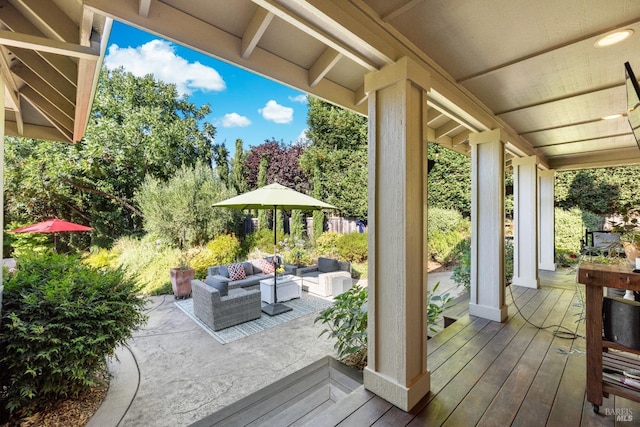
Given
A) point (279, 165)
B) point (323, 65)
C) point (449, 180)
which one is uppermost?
point (279, 165)

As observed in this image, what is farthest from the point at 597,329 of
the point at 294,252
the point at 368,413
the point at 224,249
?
the point at 224,249

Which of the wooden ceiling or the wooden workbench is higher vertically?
the wooden ceiling

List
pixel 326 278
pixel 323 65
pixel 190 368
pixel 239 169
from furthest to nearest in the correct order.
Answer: pixel 239 169 < pixel 326 278 < pixel 190 368 < pixel 323 65

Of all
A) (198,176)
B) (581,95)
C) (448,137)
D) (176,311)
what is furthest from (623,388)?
(198,176)

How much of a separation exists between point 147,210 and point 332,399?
9.06 m

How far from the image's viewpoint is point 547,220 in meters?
6.23

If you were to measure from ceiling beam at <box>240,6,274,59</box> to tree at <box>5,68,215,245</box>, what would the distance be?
1087cm

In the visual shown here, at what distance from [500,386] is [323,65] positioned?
2.73 metres

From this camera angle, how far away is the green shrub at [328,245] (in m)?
9.60

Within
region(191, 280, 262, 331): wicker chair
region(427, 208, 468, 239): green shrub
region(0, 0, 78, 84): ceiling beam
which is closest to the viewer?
region(0, 0, 78, 84): ceiling beam

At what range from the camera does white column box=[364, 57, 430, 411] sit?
5.97ft

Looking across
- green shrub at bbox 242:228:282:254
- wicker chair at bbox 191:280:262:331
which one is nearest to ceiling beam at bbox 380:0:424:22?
wicker chair at bbox 191:280:262:331

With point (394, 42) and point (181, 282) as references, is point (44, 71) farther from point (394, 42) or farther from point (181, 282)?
point (181, 282)

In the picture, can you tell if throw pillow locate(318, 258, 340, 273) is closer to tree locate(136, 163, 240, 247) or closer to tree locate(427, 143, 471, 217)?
tree locate(136, 163, 240, 247)
